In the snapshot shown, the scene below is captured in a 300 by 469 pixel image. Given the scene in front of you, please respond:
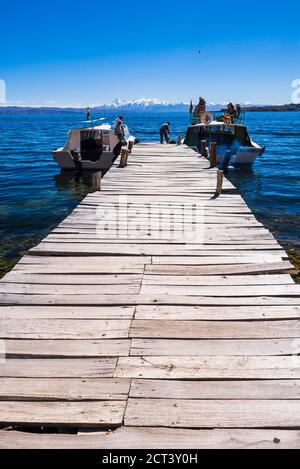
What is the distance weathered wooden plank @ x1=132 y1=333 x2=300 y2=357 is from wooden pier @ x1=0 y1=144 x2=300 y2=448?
0.01 metres

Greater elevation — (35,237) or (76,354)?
(76,354)

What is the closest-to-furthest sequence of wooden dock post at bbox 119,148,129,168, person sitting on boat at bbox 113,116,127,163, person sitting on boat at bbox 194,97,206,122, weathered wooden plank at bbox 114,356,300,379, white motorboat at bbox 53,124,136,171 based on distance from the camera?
weathered wooden plank at bbox 114,356,300,379, wooden dock post at bbox 119,148,129,168, white motorboat at bbox 53,124,136,171, person sitting on boat at bbox 113,116,127,163, person sitting on boat at bbox 194,97,206,122

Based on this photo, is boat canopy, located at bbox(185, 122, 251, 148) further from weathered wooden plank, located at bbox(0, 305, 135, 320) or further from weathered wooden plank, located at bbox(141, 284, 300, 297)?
weathered wooden plank, located at bbox(0, 305, 135, 320)

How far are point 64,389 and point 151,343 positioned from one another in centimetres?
100

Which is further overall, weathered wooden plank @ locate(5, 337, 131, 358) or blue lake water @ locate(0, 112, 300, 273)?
blue lake water @ locate(0, 112, 300, 273)

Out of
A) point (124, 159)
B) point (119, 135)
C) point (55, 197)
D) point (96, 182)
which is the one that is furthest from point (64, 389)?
point (119, 135)

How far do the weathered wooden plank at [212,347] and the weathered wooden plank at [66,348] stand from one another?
0.16m

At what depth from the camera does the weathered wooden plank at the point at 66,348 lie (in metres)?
3.72

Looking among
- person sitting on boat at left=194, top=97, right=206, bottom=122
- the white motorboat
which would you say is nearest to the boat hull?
the white motorboat

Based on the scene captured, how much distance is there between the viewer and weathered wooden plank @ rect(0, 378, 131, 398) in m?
3.19

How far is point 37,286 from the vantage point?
5.07m
